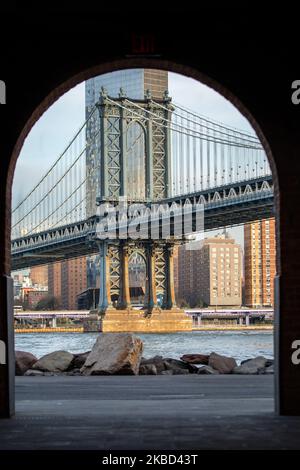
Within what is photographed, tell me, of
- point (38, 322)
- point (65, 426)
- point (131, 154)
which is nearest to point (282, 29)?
point (65, 426)

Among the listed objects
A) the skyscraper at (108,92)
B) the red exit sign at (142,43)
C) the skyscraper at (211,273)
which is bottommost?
the skyscraper at (211,273)

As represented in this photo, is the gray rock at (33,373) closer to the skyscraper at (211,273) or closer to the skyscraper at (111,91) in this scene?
the skyscraper at (111,91)

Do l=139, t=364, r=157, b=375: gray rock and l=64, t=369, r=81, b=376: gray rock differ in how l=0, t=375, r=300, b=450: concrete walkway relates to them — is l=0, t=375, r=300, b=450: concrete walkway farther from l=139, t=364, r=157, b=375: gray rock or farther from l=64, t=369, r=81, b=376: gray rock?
l=64, t=369, r=81, b=376: gray rock

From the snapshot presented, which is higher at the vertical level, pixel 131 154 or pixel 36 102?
pixel 131 154

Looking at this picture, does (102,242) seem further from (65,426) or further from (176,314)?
(65,426)

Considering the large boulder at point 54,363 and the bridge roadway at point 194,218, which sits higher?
the bridge roadway at point 194,218

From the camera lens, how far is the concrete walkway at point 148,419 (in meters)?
5.55

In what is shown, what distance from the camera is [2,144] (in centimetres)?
741

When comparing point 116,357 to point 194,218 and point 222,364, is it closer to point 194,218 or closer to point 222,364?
point 222,364

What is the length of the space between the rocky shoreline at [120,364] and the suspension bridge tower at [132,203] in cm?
5332

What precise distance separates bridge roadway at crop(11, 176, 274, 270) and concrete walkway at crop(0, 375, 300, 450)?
147 ft

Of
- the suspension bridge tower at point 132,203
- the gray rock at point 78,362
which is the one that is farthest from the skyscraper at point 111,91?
the gray rock at point 78,362

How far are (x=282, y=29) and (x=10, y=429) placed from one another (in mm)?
3764

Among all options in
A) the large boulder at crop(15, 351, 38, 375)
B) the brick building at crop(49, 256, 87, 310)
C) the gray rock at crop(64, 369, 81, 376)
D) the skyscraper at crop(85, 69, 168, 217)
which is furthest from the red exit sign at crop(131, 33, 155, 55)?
the brick building at crop(49, 256, 87, 310)
